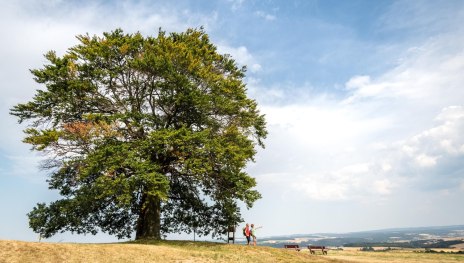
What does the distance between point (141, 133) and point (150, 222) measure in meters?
7.27

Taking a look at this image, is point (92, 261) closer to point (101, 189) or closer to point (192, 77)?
point (101, 189)

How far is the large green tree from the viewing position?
24.7m

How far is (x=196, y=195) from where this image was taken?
1229 inches

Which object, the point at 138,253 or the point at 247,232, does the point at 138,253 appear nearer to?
the point at 138,253

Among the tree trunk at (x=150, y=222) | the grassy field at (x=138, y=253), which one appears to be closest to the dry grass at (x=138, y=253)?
the grassy field at (x=138, y=253)

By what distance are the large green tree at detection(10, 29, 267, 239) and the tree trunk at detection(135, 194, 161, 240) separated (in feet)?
0.26

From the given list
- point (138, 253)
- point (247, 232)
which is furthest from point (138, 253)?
point (247, 232)

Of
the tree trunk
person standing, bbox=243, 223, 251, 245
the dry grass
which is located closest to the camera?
the dry grass

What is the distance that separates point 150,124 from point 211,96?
516 cm

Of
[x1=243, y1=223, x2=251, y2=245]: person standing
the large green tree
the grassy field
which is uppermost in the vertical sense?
the large green tree

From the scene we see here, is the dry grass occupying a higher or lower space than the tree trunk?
lower

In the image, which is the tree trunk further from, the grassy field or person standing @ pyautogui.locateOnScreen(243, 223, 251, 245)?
person standing @ pyautogui.locateOnScreen(243, 223, 251, 245)

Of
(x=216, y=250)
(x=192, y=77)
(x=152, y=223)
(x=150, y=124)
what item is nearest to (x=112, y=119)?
(x=150, y=124)

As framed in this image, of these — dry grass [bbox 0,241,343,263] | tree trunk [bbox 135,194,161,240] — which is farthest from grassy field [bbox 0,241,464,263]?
tree trunk [bbox 135,194,161,240]
